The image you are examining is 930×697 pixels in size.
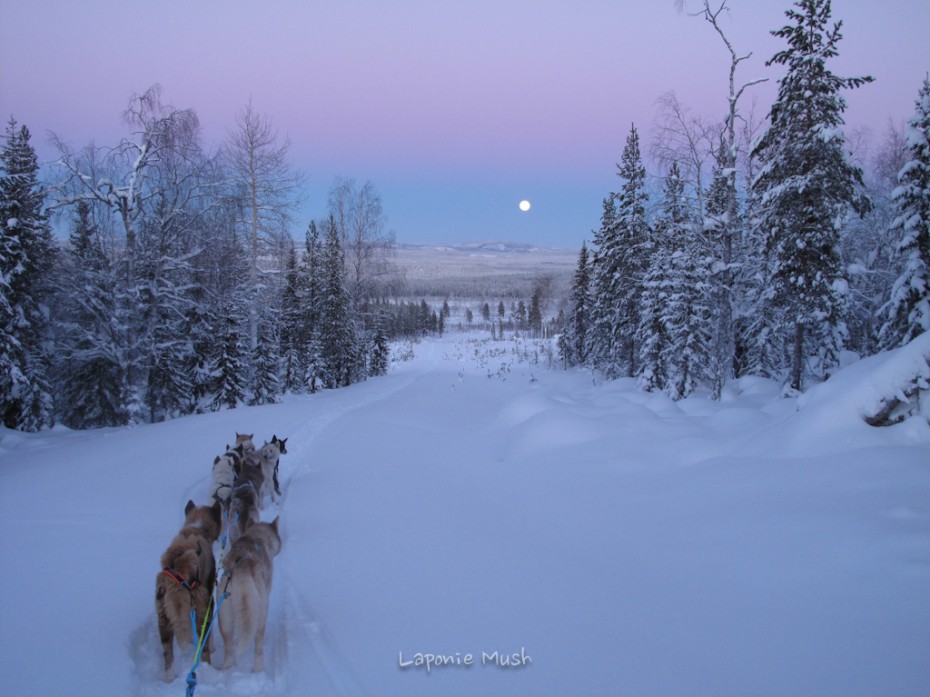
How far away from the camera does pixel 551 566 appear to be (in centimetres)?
540

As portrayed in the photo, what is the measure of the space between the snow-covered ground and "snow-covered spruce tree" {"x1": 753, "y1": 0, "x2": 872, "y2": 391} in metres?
5.75

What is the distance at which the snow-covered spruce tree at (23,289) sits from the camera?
15.4 m

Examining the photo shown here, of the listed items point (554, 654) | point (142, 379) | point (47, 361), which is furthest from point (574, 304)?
point (554, 654)

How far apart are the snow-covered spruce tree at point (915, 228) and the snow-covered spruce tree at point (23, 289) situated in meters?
28.1

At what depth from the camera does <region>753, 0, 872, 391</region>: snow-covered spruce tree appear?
12.3 meters

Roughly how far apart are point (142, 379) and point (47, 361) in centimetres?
376

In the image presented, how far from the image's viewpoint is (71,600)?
A: 4078mm

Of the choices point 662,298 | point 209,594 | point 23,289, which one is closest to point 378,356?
point 23,289

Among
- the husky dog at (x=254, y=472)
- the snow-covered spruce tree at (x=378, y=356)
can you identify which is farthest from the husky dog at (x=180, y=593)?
the snow-covered spruce tree at (x=378, y=356)

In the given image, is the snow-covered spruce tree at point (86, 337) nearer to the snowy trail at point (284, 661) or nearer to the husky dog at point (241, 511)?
the husky dog at point (241, 511)

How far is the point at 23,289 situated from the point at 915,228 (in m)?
30.7

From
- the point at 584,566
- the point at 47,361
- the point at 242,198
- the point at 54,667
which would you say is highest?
the point at 242,198

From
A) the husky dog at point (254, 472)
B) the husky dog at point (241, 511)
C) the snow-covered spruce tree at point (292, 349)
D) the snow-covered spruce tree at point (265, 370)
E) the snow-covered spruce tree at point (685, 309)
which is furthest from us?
the snow-covered spruce tree at point (292, 349)

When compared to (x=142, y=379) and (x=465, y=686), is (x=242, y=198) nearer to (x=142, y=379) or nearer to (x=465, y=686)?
(x=142, y=379)
